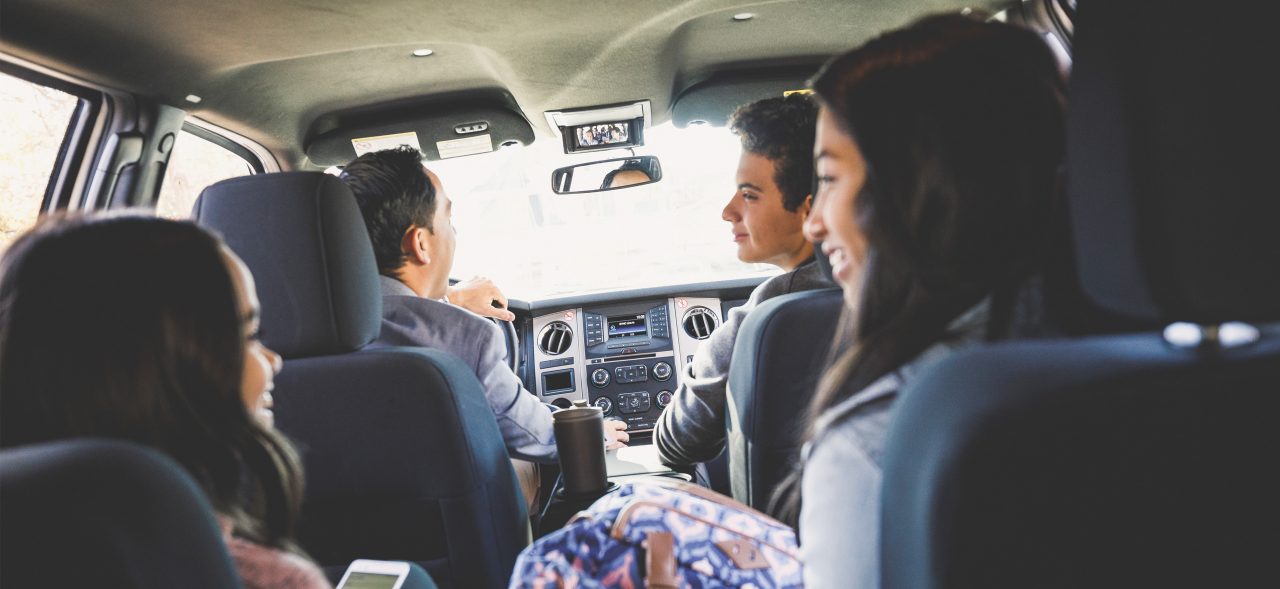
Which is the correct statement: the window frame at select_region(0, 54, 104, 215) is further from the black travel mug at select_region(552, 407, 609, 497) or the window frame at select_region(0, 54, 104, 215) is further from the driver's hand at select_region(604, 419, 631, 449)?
the driver's hand at select_region(604, 419, 631, 449)

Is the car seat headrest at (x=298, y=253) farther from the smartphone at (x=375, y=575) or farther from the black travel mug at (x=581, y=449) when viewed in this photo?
the black travel mug at (x=581, y=449)

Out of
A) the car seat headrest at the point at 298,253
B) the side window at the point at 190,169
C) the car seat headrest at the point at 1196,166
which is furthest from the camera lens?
the side window at the point at 190,169

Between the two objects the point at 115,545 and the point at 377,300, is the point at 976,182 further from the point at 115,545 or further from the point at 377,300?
the point at 377,300

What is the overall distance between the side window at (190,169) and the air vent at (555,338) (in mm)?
1593

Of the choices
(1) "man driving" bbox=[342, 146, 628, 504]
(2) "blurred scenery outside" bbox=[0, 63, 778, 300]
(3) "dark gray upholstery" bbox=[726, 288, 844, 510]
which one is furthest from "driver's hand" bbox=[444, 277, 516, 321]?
(3) "dark gray upholstery" bbox=[726, 288, 844, 510]

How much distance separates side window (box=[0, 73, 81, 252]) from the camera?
2641 mm

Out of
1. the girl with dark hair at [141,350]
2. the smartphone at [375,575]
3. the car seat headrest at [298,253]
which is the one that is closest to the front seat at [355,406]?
the car seat headrest at [298,253]

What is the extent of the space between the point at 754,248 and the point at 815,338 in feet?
2.92

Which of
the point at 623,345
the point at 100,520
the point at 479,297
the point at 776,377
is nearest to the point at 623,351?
the point at 623,345

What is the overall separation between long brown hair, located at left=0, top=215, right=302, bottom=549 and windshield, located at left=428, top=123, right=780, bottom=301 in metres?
3.21

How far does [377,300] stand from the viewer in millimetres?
2086

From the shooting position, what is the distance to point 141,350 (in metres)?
1.09

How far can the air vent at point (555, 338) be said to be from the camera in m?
4.56

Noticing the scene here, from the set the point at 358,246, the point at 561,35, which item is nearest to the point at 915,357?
the point at 358,246
